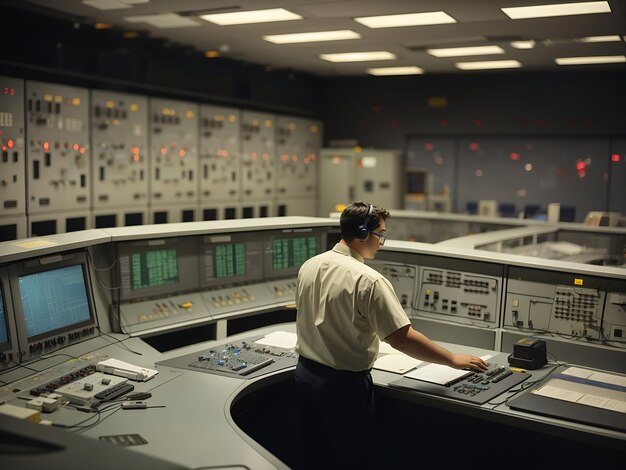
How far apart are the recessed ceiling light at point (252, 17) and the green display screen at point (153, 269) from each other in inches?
95.2

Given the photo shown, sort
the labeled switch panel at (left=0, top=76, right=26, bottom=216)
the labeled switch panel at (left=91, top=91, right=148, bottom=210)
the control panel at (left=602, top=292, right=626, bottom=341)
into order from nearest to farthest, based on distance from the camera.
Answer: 1. the control panel at (left=602, top=292, right=626, bottom=341)
2. the labeled switch panel at (left=0, top=76, right=26, bottom=216)
3. the labeled switch panel at (left=91, top=91, right=148, bottom=210)

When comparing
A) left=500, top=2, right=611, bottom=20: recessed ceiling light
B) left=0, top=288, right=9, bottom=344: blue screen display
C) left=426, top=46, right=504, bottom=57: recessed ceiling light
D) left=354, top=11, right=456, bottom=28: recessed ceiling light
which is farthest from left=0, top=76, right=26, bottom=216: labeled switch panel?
left=426, top=46, right=504, bottom=57: recessed ceiling light

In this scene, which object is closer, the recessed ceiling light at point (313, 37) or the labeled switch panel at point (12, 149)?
the labeled switch panel at point (12, 149)

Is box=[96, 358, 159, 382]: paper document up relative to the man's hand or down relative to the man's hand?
down

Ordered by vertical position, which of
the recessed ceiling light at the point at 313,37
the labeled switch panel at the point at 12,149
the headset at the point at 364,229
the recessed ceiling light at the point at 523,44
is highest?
the recessed ceiling light at the point at 313,37

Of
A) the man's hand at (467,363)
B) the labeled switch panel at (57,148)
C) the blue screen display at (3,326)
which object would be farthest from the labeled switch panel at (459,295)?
the labeled switch panel at (57,148)

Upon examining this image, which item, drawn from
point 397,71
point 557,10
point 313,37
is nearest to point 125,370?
point 557,10

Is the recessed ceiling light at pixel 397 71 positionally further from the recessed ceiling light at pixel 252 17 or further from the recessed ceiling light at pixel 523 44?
the recessed ceiling light at pixel 252 17

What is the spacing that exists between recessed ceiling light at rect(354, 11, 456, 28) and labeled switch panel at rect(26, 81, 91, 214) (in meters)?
2.44

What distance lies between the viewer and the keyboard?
2.15 metres

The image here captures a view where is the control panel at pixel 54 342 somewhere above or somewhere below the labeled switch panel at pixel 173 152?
below

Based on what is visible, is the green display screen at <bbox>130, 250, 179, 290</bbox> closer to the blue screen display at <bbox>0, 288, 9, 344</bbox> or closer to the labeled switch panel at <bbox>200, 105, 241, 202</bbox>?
the blue screen display at <bbox>0, 288, 9, 344</bbox>

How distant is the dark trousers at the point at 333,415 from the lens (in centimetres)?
229

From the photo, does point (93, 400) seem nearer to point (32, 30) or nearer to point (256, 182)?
point (32, 30)
